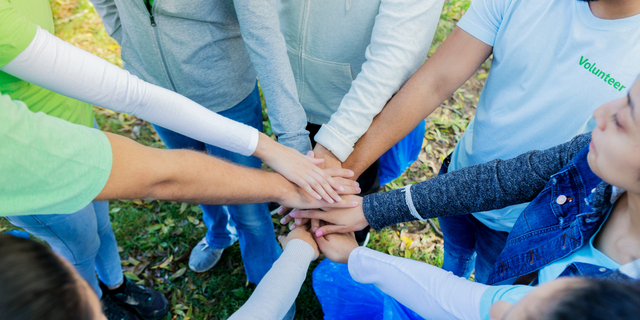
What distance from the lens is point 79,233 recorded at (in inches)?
74.7

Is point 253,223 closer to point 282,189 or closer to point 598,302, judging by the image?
point 282,189

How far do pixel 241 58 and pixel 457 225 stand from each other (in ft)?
5.31

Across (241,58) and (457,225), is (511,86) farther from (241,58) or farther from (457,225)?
(241,58)

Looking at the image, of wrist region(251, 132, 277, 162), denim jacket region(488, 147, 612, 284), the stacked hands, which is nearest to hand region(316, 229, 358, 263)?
the stacked hands

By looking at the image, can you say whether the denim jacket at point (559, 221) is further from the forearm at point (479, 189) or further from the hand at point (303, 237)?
the hand at point (303, 237)

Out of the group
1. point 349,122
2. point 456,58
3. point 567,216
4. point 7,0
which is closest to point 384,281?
point 567,216

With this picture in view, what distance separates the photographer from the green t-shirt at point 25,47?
126 cm

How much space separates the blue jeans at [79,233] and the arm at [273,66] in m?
1.12

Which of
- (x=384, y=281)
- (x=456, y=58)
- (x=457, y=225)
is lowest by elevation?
(x=457, y=225)

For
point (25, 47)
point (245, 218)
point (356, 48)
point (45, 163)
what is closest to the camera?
point (45, 163)

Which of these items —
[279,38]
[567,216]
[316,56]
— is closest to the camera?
[567,216]

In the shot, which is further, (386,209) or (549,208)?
(386,209)

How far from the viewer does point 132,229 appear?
11.1 ft

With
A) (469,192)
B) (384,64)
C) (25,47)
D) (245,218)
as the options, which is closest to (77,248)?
(245,218)
